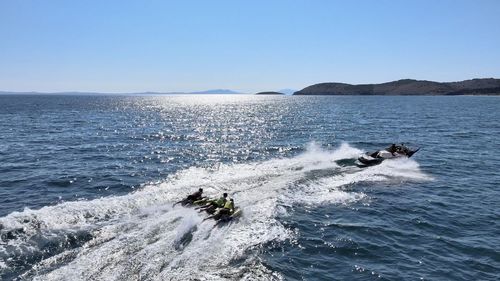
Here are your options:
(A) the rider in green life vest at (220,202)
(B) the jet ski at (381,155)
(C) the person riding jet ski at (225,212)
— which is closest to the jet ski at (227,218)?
(C) the person riding jet ski at (225,212)

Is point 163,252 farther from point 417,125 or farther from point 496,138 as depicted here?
point 417,125

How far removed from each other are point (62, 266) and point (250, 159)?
3186 centimetres

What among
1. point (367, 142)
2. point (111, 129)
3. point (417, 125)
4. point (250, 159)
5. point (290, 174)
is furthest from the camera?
point (417, 125)

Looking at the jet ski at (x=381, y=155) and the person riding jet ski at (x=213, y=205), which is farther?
the jet ski at (x=381, y=155)

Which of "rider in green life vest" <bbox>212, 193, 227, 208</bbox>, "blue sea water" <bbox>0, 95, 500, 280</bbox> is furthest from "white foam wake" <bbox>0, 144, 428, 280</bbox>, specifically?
"rider in green life vest" <bbox>212, 193, 227, 208</bbox>

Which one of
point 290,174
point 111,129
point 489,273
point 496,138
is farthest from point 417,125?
point 489,273

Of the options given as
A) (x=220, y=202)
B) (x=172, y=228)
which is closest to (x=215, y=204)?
(x=220, y=202)

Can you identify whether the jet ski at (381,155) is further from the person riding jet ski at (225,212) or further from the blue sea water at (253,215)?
the person riding jet ski at (225,212)

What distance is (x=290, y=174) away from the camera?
134 feet

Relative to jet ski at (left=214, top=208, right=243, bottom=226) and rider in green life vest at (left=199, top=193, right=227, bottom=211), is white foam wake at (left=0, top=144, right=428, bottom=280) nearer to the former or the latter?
jet ski at (left=214, top=208, right=243, bottom=226)

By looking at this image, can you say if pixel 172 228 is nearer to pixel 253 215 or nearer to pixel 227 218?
pixel 227 218

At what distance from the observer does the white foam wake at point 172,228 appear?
2052 cm

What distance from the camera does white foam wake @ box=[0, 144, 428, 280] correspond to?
20.5 meters

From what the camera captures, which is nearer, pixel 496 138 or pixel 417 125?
pixel 496 138
